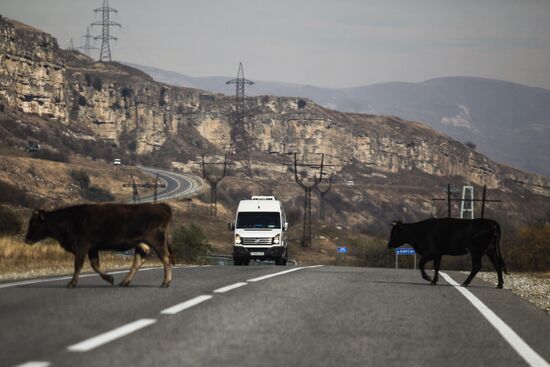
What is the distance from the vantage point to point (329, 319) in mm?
10398

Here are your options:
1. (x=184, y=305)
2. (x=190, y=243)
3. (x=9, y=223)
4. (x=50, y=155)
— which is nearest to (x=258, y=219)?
(x=184, y=305)

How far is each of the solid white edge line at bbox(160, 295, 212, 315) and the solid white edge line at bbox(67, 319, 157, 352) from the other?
831 millimetres

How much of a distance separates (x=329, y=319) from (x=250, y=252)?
25369 mm

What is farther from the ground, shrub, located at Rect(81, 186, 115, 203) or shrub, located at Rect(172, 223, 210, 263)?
shrub, located at Rect(172, 223, 210, 263)

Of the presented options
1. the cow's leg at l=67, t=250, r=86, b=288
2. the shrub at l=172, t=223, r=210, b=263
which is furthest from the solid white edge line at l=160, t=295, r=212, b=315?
the shrub at l=172, t=223, r=210, b=263

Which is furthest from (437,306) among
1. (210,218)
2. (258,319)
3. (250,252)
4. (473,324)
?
(210,218)

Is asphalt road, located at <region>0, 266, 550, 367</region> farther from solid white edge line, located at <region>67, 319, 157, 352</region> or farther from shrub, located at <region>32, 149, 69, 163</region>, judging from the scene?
shrub, located at <region>32, 149, 69, 163</region>

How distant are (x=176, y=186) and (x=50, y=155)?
2227cm

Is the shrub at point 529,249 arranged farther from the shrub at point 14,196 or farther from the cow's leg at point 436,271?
the cow's leg at point 436,271

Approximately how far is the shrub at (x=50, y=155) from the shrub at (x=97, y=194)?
14080mm

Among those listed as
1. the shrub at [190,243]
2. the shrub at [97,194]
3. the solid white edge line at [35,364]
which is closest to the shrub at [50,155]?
the shrub at [97,194]

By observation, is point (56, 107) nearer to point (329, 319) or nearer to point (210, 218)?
point (210, 218)

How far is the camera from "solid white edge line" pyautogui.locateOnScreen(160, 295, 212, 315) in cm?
1030

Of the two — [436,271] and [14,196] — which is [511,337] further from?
[14,196]
